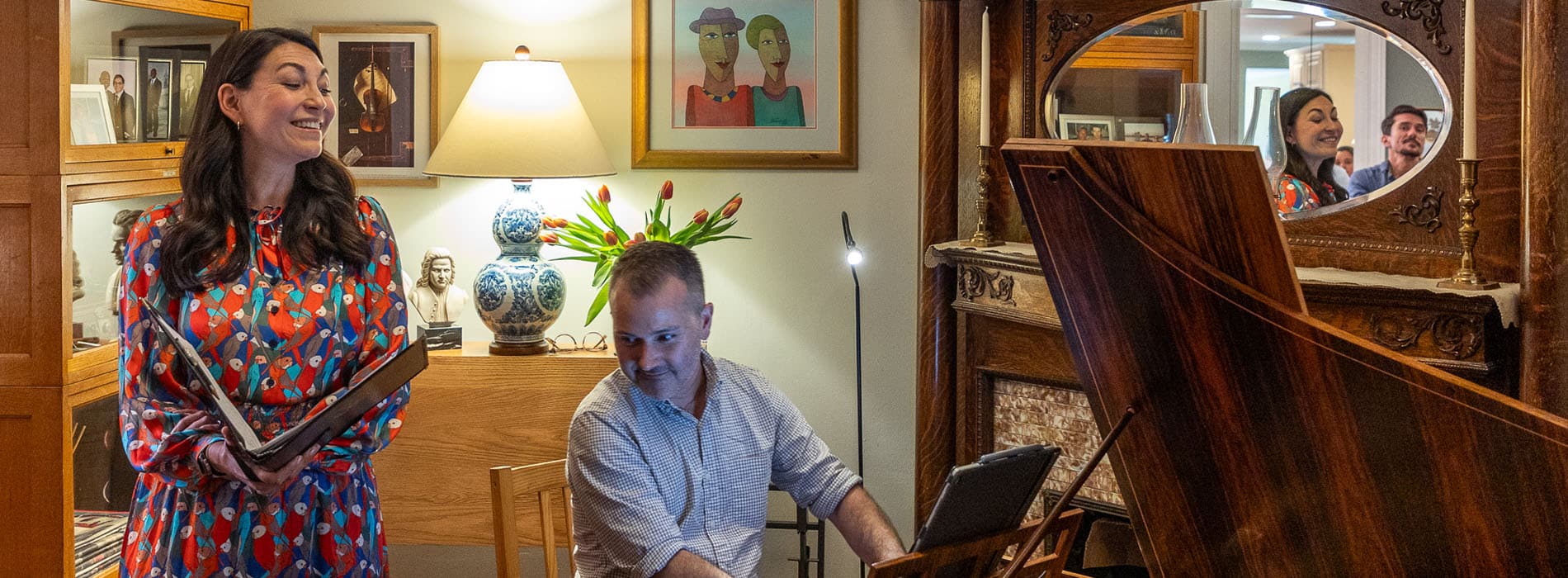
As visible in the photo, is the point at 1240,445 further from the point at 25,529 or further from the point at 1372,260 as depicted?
the point at 25,529

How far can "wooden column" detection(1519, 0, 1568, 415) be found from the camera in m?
2.11

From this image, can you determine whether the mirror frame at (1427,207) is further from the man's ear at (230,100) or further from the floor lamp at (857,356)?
the man's ear at (230,100)

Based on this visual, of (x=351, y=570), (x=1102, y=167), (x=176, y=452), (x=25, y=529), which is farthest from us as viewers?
(x=25, y=529)

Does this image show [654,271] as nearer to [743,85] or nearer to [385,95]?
[743,85]

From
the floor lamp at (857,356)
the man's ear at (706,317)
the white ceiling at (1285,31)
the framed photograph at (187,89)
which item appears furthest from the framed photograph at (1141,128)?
the framed photograph at (187,89)

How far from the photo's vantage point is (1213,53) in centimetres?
288

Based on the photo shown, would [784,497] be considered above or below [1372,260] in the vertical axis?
below

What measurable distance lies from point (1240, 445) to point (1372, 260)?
4.88 feet

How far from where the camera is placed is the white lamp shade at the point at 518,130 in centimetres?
317

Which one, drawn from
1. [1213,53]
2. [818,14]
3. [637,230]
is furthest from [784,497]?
[1213,53]

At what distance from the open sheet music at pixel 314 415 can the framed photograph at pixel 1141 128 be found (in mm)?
1961

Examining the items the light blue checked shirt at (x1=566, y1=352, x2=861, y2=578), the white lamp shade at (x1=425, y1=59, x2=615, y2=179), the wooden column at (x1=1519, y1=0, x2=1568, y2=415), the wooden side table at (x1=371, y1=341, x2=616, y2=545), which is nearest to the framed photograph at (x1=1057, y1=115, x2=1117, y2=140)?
the wooden column at (x1=1519, y1=0, x2=1568, y2=415)

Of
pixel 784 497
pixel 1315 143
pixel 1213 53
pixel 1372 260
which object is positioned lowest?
pixel 784 497

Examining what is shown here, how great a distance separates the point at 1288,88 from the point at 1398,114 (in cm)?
27
